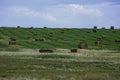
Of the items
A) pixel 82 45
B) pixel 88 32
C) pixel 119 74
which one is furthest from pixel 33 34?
pixel 119 74

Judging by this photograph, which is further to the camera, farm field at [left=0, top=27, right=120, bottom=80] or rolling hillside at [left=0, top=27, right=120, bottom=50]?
rolling hillside at [left=0, top=27, right=120, bottom=50]

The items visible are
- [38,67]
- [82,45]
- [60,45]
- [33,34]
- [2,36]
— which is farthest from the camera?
[33,34]

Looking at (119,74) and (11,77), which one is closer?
(11,77)

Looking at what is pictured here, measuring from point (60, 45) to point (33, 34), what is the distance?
2191 centimetres

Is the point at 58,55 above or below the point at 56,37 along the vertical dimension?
below

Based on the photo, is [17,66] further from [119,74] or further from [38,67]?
[119,74]

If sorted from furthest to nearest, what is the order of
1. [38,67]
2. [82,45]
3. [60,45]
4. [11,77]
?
1. [60,45]
2. [82,45]
3. [38,67]
4. [11,77]

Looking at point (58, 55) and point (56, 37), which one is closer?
point (58, 55)

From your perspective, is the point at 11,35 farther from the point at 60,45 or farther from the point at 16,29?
the point at 60,45

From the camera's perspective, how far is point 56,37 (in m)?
91.7

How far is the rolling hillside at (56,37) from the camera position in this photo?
77.2 metres

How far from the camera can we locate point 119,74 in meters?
32.1

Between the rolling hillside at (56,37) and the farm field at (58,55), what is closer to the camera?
the farm field at (58,55)

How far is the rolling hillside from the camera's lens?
7725 centimetres
